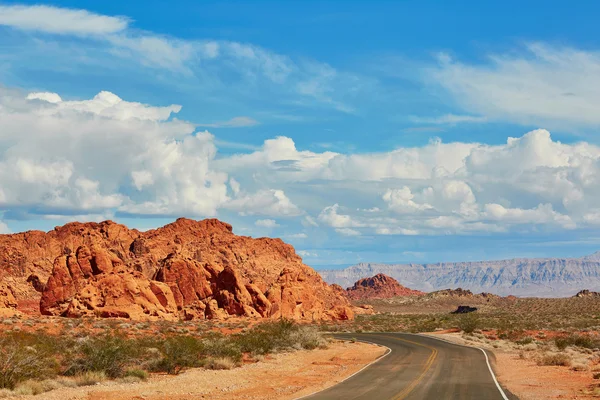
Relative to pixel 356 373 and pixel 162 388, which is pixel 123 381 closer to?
pixel 162 388

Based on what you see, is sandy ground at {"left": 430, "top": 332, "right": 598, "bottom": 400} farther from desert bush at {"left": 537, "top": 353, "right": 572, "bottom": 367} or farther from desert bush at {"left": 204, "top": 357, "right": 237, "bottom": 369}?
desert bush at {"left": 204, "top": 357, "right": 237, "bottom": 369}

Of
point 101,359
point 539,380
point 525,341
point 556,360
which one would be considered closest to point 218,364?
point 101,359

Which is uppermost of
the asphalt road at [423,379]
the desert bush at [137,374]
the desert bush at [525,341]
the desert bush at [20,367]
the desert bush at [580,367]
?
the desert bush at [20,367]

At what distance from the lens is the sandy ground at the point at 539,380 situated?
25.3 meters

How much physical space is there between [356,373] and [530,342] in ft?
86.2

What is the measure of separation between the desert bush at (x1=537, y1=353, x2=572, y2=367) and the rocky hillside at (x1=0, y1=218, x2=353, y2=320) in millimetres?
45029

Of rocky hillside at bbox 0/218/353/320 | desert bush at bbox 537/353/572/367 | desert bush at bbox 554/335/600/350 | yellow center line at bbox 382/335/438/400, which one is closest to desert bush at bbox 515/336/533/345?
desert bush at bbox 554/335/600/350

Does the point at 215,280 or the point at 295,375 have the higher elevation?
the point at 215,280

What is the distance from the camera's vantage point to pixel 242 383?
2803cm

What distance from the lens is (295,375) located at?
32.1 meters

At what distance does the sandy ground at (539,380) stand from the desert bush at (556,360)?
0.57 meters

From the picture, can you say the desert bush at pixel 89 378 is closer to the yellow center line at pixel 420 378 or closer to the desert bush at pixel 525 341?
the yellow center line at pixel 420 378

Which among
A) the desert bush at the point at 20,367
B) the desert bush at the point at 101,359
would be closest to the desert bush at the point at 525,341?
the desert bush at the point at 101,359

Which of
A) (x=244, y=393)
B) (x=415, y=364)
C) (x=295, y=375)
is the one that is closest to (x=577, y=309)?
(x=415, y=364)
